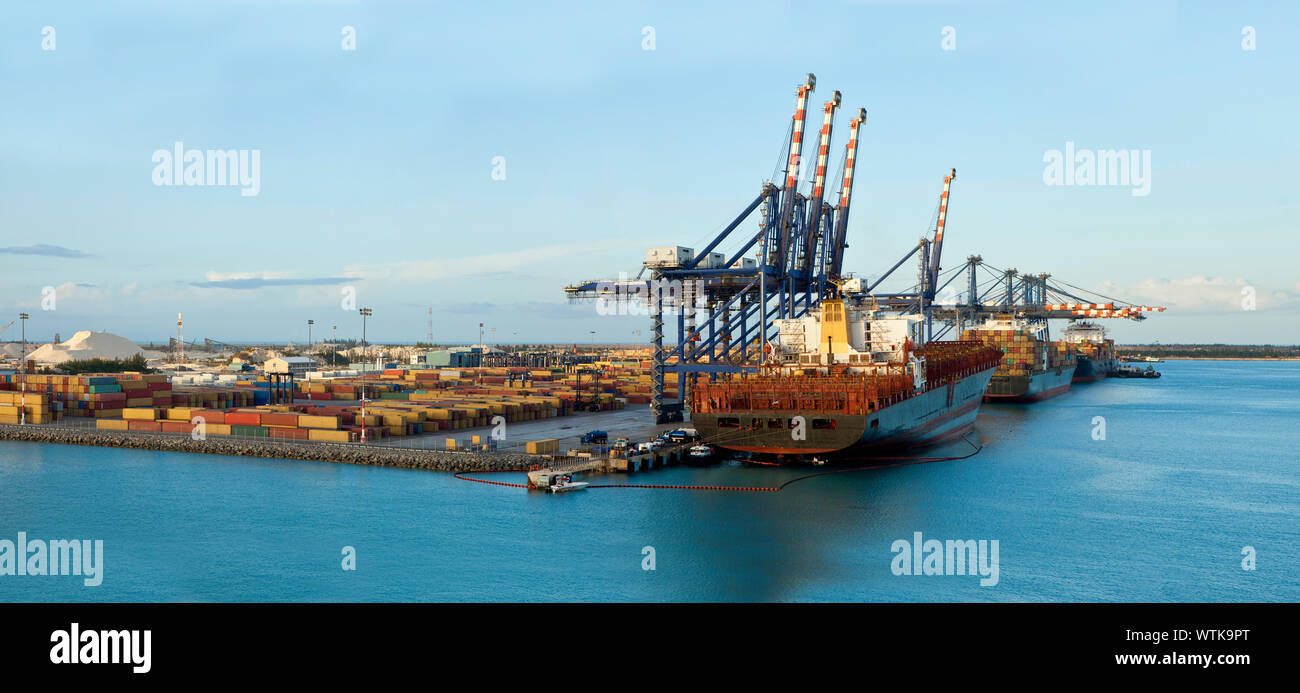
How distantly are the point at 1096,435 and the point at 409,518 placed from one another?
58307mm

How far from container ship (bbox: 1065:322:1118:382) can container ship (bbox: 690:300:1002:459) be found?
106m

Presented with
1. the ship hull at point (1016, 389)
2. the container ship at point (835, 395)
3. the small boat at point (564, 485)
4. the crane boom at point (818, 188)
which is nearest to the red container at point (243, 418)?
the small boat at point (564, 485)

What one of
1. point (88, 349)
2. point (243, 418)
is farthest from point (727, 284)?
point (88, 349)

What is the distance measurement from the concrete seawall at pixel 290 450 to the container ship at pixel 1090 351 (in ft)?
440

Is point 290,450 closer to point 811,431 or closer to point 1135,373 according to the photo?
point 811,431

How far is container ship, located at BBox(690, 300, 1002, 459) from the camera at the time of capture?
47531mm

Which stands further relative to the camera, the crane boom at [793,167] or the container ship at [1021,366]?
the container ship at [1021,366]

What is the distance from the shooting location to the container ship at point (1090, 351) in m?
165

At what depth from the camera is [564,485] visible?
41.9m

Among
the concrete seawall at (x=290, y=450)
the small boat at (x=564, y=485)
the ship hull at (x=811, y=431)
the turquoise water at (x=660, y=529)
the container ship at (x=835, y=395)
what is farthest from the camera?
the concrete seawall at (x=290, y=450)

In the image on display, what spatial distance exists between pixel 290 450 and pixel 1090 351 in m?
168

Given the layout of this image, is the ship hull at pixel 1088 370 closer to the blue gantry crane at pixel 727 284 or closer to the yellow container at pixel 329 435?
the blue gantry crane at pixel 727 284

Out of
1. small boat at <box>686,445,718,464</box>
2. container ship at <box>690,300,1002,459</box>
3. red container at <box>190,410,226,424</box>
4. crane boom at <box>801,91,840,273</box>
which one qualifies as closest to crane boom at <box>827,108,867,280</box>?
crane boom at <box>801,91,840,273</box>
